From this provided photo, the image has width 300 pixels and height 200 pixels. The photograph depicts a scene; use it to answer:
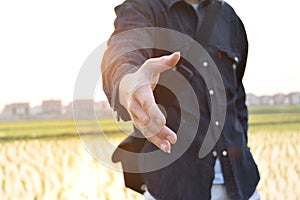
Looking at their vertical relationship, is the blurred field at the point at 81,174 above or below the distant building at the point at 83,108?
below

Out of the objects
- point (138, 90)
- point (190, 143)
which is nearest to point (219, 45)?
point (190, 143)

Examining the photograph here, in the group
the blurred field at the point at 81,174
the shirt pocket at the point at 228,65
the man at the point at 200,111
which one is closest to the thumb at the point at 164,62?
the man at the point at 200,111

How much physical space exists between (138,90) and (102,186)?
2711mm

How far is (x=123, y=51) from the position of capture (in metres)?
1.15

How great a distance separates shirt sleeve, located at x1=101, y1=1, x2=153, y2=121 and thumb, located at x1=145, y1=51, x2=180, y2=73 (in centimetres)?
15

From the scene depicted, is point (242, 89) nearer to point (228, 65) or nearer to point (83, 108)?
point (228, 65)

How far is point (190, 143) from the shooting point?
4.47 ft

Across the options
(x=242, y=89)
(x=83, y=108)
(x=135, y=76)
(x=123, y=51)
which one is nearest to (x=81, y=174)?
(x=242, y=89)

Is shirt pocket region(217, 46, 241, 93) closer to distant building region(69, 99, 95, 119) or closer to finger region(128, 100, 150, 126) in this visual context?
distant building region(69, 99, 95, 119)

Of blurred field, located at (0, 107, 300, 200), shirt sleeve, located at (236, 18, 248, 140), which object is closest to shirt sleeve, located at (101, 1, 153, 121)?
shirt sleeve, located at (236, 18, 248, 140)

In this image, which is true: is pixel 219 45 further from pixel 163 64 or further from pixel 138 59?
pixel 163 64

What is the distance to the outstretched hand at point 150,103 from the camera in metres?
0.86

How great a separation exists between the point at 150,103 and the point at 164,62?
6 centimetres

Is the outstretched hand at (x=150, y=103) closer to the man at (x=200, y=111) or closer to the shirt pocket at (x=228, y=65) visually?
the man at (x=200, y=111)
